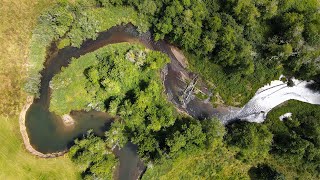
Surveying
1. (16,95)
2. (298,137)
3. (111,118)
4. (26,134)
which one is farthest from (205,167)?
(16,95)

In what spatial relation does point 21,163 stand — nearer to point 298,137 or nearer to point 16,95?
point 16,95

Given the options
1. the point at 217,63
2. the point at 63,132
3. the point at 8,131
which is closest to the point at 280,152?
the point at 217,63

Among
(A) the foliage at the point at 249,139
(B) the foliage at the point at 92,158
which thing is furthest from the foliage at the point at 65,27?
(A) the foliage at the point at 249,139

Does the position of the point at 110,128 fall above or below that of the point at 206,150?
below

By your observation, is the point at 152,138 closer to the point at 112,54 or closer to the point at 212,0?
the point at 112,54

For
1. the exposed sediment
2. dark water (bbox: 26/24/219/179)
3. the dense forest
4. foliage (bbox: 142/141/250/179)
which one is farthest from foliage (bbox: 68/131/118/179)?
foliage (bbox: 142/141/250/179)

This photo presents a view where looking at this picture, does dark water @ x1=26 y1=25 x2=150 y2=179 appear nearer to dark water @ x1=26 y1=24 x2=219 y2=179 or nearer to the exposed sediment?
dark water @ x1=26 y1=24 x2=219 y2=179

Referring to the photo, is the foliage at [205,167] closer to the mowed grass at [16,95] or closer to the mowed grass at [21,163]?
the mowed grass at [21,163]
